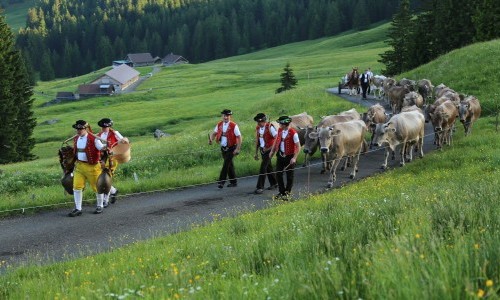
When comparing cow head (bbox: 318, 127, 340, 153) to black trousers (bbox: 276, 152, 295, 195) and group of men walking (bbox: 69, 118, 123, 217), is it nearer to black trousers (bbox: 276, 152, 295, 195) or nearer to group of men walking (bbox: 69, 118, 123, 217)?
black trousers (bbox: 276, 152, 295, 195)

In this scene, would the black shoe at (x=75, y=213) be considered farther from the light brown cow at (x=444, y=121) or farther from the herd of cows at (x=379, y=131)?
the light brown cow at (x=444, y=121)

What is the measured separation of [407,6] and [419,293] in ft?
216

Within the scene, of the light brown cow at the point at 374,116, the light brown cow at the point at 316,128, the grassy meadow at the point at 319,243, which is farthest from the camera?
the light brown cow at the point at 374,116

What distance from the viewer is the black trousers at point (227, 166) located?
19812 millimetres

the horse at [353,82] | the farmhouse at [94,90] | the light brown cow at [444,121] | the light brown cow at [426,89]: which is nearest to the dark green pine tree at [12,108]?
the horse at [353,82]

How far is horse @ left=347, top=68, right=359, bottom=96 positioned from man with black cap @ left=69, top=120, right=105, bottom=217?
3150 cm

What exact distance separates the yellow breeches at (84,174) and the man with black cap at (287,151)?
602 cm

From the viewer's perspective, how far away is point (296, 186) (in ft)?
64.9

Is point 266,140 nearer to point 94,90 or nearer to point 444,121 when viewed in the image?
point 444,121

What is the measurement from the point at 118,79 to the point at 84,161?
132 m

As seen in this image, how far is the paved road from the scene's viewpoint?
13094mm

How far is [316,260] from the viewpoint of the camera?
5.75m

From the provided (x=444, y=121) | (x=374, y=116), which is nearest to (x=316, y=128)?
(x=374, y=116)

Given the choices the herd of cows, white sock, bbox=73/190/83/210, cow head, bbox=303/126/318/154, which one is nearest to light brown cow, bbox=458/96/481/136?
the herd of cows
